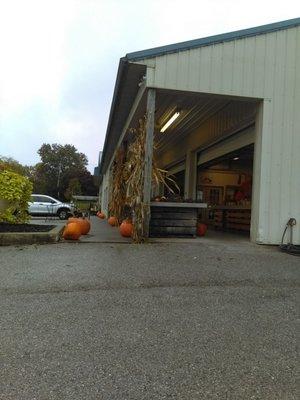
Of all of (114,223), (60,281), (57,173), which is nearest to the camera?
(60,281)

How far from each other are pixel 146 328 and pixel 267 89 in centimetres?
736

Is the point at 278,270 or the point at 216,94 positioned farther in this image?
the point at 216,94

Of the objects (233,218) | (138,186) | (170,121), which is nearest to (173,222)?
(138,186)

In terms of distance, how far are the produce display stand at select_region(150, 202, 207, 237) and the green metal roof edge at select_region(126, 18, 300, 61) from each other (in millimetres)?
3229

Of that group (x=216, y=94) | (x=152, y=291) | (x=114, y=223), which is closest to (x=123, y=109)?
(x=114, y=223)

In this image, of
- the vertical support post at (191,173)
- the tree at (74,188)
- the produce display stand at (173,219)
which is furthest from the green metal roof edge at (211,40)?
the tree at (74,188)

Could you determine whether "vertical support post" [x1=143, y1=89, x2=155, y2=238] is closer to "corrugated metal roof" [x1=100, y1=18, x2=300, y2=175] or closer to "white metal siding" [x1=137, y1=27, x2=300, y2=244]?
"white metal siding" [x1=137, y1=27, x2=300, y2=244]

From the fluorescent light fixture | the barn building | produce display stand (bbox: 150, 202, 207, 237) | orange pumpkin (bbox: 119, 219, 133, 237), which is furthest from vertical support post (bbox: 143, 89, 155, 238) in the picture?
the fluorescent light fixture

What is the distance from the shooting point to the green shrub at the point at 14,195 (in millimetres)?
9844

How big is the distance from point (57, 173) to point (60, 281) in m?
93.8

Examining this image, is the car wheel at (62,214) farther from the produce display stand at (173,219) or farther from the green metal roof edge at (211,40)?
the green metal roof edge at (211,40)

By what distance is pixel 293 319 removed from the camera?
4.41m

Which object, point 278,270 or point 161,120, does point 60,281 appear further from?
point 161,120

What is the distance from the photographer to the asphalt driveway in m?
2.97
